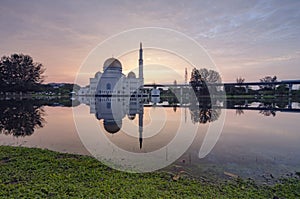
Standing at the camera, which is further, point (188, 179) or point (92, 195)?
point (188, 179)

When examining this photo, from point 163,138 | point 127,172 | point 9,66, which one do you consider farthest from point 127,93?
point 127,172

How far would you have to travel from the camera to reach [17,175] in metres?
6.21

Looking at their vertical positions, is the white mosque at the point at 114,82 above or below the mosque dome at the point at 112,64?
below

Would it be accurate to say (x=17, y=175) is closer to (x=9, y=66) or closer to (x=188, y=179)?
(x=188, y=179)

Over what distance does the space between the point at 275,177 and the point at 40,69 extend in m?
87.6

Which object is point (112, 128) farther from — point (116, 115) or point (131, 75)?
point (131, 75)

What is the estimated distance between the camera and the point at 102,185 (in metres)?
5.68

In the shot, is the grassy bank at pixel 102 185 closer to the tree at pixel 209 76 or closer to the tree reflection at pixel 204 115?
the tree reflection at pixel 204 115

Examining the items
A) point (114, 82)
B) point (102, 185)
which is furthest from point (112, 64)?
point (102, 185)

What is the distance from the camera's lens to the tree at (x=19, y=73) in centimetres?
6806

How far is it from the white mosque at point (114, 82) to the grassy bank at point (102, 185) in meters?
71.6

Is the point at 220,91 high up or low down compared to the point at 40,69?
down

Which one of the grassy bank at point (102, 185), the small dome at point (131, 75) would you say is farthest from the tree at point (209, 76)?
the grassy bank at point (102, 185)

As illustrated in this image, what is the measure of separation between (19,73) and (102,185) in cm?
8050
